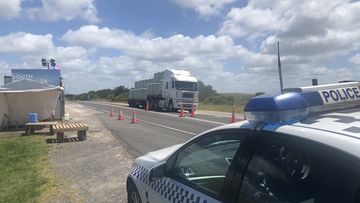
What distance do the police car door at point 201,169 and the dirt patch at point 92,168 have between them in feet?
10.4

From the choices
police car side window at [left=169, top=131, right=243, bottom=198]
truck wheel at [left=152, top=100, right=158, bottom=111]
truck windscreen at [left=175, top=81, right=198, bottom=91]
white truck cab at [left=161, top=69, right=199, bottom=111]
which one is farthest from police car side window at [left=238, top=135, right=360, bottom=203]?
truck wheel at [left=152, top=100, right=158, bottom=111]

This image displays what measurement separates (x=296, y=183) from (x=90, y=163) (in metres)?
8.63

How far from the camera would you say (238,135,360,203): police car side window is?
248 cm

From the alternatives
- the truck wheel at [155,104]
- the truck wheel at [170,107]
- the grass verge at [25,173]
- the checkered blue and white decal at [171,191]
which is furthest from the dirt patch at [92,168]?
the truck wheel at [155,104]

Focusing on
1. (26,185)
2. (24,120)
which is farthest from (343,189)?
(24,120)

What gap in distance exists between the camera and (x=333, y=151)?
259cm

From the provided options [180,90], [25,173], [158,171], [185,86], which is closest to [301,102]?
[158,171]

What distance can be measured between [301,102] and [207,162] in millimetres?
1224

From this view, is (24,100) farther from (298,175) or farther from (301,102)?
(298,175)

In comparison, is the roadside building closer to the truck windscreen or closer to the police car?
the truck windscreen

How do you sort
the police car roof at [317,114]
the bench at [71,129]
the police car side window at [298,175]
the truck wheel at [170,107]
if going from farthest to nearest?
the truck wheel at [170,107], the bench at [71,129], the police car roof at [317,114], the police car side window at [298,175]

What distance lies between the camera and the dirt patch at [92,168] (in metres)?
7.73

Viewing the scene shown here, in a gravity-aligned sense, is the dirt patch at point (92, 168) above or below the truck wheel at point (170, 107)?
below

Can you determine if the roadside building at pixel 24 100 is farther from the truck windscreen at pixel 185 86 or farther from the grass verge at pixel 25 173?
the truck windscreen at pixel 185 86
